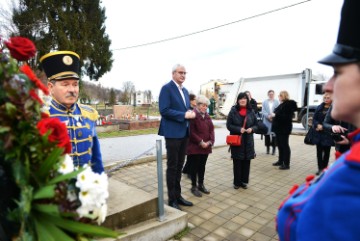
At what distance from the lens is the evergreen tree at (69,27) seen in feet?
62.9

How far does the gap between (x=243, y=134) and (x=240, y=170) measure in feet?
2.21

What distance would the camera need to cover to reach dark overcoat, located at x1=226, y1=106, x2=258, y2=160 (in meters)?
4.84

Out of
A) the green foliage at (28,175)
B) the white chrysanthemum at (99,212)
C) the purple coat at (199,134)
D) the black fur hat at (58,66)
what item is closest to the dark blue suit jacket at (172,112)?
the purple coat at (199,134)

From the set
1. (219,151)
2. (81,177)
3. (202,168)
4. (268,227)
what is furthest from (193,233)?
(219,151)

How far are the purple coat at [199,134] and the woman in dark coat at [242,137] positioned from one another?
52 cm

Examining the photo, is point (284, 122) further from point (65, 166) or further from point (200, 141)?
point (65, 166)

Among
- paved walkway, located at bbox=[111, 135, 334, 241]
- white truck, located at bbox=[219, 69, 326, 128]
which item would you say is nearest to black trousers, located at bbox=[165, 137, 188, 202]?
paved walkway, located at bbox=[111, 135, 334, 241]

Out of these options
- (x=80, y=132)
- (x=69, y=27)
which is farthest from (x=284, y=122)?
(x=69, y=27)

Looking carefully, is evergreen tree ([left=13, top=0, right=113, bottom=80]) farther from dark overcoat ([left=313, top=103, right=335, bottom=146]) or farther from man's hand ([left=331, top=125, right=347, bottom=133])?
A: man's hand ([left=331, top=125, right=347, bottom=133])

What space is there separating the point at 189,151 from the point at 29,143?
365 cm

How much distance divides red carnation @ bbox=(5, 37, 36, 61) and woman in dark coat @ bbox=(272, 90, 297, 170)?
5.82m

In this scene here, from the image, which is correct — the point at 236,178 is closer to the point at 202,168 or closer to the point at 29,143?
the point at 202,168

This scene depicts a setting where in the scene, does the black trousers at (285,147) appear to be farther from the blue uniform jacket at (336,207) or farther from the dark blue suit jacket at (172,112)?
the blue uniform jacket at (336,207)

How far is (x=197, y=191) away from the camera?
460 centimetres
